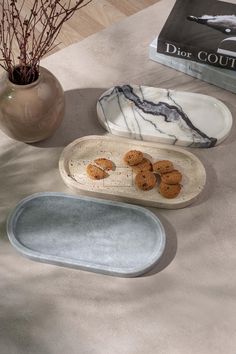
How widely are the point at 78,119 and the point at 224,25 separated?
41cm

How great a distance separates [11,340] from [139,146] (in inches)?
18.0

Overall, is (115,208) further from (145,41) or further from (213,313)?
(145,41)

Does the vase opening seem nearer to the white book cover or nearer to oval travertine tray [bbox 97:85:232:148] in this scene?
oval travertine tray [bbox 97:85:232:148]

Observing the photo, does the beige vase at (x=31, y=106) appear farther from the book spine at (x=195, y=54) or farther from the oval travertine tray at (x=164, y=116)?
the book spine at (x=195, y=54)

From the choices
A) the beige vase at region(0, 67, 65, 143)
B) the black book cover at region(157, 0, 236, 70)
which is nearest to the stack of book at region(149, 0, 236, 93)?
the black book cover at region(157, 0, 236, 70)

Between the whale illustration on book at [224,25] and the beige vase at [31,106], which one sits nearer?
the beige vase at [31,106]

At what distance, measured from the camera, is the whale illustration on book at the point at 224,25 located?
1241 millimetres

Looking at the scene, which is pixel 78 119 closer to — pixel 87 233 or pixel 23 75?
pixel 23 75

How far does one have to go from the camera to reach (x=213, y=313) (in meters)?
0.90

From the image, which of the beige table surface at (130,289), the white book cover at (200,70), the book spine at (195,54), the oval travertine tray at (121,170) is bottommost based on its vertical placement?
the beige table surface at (130,289)

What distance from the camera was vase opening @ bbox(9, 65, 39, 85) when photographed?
106 cm

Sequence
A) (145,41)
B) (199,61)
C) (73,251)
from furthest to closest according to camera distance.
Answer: (145,41) → (199,61) → (73,251)

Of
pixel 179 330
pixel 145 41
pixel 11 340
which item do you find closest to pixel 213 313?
pixel 179 330

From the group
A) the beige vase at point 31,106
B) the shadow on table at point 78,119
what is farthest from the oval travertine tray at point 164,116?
the beige vase at point 31,106
